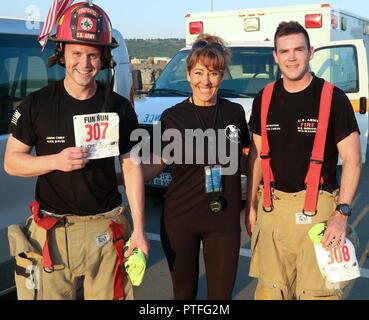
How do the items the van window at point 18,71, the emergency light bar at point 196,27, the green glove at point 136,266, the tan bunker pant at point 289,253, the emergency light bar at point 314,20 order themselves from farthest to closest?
the emergency light bar at point 196,27, the emergency light bar at point 314,20, the van window at point 18,71, the tan bunker pant at point 289,253, the green glove at point 136,266

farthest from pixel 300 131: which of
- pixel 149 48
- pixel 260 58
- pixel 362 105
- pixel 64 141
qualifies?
pixel 149 48

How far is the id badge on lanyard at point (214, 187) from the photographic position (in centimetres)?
284

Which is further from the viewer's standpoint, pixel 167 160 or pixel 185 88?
pixel 185 88

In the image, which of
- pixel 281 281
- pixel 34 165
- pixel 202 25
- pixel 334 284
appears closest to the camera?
pixel 34 165

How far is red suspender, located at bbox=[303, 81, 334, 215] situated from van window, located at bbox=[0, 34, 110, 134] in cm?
154

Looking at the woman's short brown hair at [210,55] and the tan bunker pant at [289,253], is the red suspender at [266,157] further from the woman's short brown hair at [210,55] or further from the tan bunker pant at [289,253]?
the woman's short brown hair at [210,55]

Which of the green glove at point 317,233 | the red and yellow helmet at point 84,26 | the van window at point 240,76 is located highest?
the red and yellow helmet at point 84,26

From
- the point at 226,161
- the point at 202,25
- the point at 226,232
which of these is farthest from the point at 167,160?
the point at 202,25

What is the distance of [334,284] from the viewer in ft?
8.81

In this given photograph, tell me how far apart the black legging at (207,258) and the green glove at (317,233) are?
444 millimetres

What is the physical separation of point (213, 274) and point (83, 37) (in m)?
1.49

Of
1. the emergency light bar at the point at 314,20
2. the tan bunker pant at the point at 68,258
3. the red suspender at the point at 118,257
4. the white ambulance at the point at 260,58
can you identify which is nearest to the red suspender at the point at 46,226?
the tan bunker pant at the point at 68,258

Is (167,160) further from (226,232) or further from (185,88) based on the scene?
(185,88)

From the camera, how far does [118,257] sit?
2.54m
